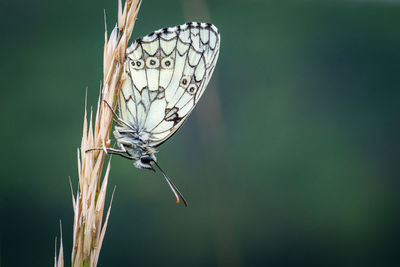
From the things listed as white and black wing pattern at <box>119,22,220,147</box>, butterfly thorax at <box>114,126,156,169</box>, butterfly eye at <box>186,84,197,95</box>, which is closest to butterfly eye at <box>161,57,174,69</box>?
white and black wing pattern at <box>119,22,220,147</box>

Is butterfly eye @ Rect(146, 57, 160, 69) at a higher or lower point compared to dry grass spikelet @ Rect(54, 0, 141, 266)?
higher

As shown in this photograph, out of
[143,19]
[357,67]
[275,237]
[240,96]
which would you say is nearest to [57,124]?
[143,19]

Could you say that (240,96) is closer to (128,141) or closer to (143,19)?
(143,19)

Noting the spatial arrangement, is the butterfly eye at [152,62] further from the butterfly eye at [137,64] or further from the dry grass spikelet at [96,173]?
the dry grass spikelet at [96,173]

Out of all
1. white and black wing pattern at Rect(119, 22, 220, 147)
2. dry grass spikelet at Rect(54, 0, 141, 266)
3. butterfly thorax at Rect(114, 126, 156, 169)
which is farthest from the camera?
white and black wing pattern at Rect(119, 22, 220, 147)

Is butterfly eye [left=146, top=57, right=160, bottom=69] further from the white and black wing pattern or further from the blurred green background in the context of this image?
the blurred green background

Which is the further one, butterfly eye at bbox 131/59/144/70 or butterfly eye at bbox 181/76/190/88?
butterfly eye at bbox 181/76/190/88

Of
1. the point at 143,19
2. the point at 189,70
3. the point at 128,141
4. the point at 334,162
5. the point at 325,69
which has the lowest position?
the point at 334,162

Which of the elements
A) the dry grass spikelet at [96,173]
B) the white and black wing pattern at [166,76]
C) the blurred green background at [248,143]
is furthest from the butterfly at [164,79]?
the blurred green background at [248,143]
